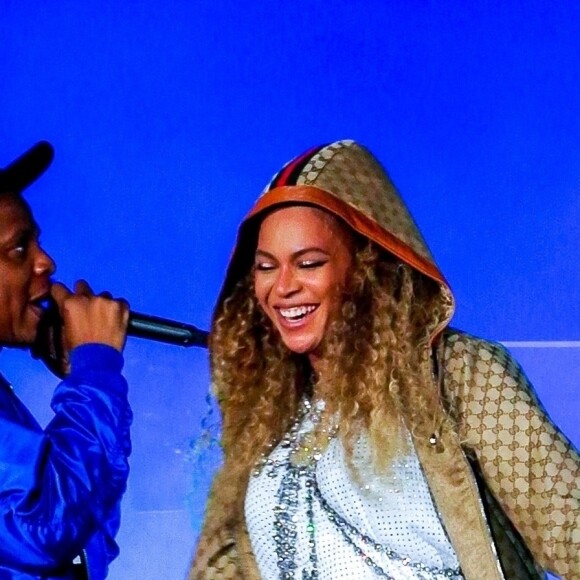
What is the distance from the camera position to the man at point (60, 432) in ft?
5.35

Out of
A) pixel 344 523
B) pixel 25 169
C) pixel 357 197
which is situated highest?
pixel 25 169

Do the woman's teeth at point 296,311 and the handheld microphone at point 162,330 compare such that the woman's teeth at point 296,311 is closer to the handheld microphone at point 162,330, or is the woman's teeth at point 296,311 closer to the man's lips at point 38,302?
the handheld microphone at point 162,330

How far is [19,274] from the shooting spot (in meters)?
1.82

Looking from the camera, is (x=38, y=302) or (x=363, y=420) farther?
(x=38, y=302)

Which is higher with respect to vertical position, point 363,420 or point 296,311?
point 296,311

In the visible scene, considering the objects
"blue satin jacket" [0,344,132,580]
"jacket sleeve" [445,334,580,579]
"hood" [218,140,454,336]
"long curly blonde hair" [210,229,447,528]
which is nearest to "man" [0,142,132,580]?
"blue satin jacket" [0,344,132,580]

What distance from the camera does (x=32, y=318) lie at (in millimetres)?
1855

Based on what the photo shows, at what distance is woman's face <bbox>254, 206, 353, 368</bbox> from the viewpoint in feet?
5.36

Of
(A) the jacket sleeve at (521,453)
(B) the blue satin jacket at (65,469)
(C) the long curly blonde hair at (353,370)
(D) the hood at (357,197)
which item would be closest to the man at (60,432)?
(B) the blue satin jacket at (65,469)

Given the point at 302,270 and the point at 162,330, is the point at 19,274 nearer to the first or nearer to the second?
the point at 162,330

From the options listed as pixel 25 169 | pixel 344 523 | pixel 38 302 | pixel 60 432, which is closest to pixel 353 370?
pixel 344 523

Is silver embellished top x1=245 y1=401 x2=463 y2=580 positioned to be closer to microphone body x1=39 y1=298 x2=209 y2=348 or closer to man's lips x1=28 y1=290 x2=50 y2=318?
microphone body x1=39 y1=298 x2=209 y2=348

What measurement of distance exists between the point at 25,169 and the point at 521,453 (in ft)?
3.04

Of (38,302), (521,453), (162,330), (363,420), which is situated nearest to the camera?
(521,453)
